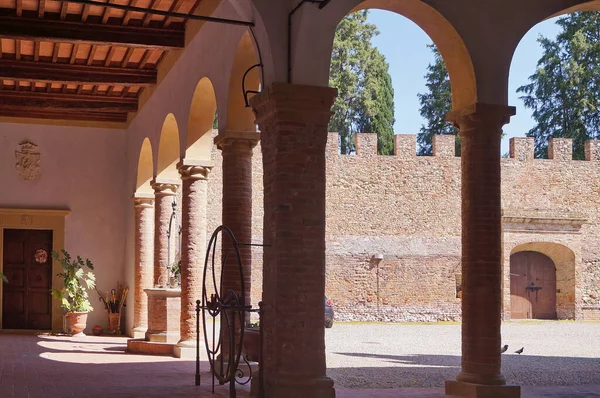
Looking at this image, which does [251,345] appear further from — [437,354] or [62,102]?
[62,102]

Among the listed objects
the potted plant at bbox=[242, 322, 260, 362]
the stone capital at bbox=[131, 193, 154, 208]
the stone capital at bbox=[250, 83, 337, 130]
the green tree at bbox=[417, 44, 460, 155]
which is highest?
the green tree at bbox=[417, 44, 460, 155]

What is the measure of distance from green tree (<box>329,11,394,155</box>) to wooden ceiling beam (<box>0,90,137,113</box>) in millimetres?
17654

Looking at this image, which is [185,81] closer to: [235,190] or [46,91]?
[235,190]

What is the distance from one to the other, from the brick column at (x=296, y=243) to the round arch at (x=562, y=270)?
20.1 meters

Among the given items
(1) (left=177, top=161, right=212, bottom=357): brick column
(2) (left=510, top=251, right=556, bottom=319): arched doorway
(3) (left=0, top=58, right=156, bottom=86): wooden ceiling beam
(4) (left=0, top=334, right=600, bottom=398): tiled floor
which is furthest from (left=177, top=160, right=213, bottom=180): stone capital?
(2) (left=510, top=251, right=556, bottom=319): arched doorway

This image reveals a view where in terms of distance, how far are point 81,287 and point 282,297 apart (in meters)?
10.9

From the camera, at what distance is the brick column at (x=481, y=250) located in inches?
316

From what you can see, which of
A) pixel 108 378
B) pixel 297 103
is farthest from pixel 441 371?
pixel 297 103

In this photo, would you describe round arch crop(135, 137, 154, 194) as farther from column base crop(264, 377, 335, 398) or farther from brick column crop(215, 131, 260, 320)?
column base crop(264, 377, 335, 398)

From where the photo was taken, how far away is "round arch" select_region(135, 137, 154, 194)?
652 inches

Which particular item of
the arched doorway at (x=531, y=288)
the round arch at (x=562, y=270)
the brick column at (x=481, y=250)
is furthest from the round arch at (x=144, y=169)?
the arched doorway at (x=531, y=288)

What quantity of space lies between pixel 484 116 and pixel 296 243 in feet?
7.72

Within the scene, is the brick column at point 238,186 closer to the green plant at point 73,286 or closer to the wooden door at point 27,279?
the green plant at point 73,286

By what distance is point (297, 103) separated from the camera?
7.32 m
